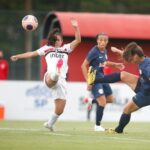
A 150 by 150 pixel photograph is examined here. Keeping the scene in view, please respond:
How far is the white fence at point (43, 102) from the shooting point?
26.7 metres

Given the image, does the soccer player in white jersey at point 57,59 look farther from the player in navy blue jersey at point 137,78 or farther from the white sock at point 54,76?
the player in navy blue jersey at point 137,78

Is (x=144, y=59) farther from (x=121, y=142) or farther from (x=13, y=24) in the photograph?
(x=13, y=24)

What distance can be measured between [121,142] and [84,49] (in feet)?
59.1

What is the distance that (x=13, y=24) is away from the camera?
34000 millimetres

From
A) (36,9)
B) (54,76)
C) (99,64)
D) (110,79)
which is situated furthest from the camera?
(36,9)

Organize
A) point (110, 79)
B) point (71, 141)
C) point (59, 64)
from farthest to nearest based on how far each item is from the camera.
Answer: point (59, 64), point (110, 79), point (71, 141)

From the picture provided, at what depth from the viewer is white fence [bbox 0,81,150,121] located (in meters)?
26.7

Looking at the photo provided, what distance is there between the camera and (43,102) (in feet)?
87.7

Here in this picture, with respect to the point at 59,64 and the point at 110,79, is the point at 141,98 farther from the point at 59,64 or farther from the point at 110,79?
the point at 59,64

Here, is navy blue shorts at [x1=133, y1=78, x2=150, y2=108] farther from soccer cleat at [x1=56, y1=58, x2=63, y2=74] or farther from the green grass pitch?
soccer cleat at [x1=56, y1=58, x2=63, y2=74]

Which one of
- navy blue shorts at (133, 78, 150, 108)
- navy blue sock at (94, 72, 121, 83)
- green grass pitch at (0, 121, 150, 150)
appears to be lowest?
green grass pitch at (0, 121, 150, 150)

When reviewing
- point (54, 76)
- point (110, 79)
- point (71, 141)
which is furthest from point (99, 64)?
point (71, 141)

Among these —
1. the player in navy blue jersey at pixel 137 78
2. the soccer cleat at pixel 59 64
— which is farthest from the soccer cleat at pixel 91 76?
the soccer cleat at pixel 59 64

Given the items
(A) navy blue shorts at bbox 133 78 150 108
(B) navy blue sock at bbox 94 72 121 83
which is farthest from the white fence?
(A) navy blue shorts at bbox 133 78 150 108
